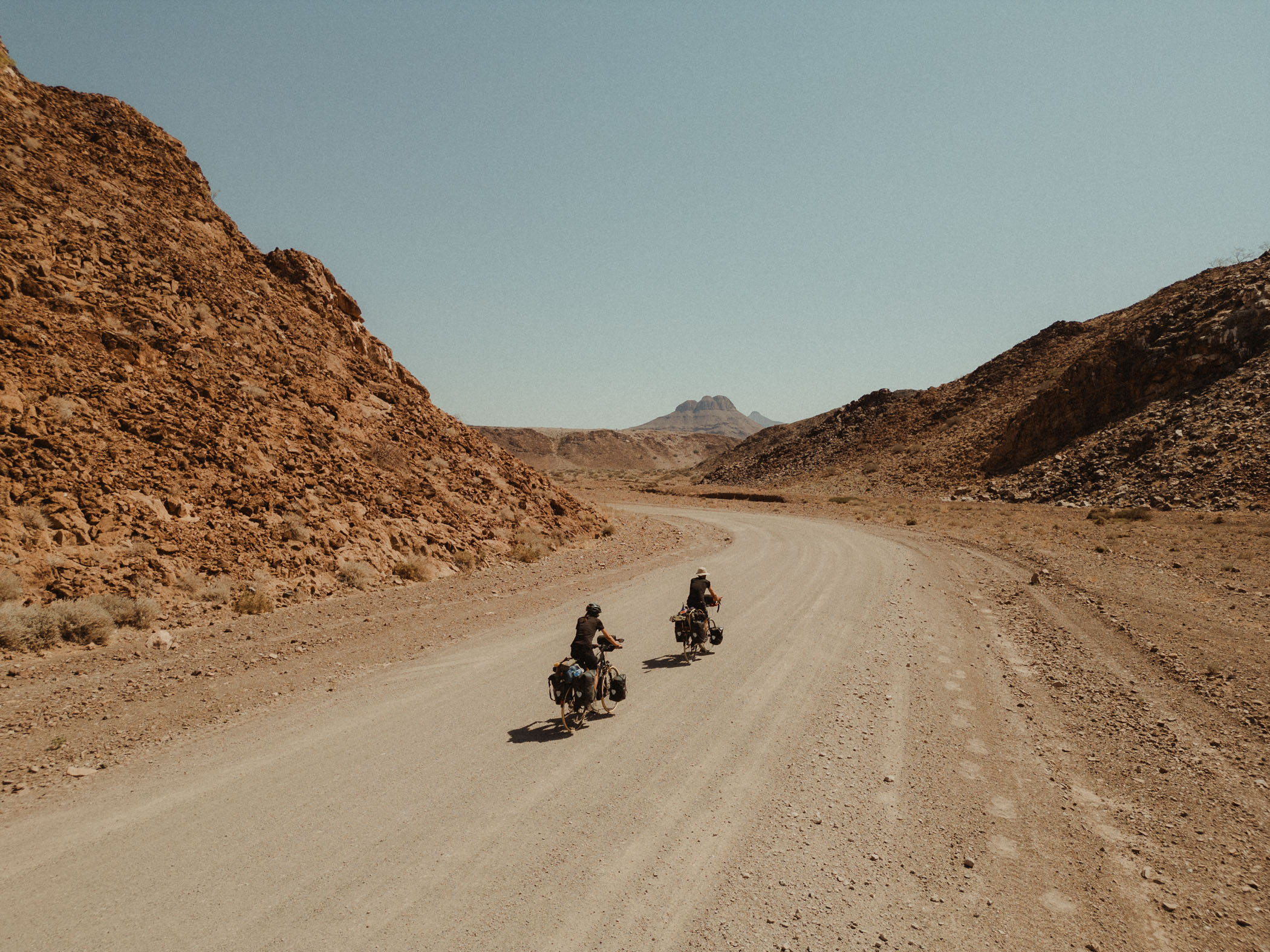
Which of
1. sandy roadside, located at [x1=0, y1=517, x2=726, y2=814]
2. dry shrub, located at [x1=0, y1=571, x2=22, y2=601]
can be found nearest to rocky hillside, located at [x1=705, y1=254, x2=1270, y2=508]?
sandy roadside, located at [x1=0, y1=517, x2=726, y2=814]

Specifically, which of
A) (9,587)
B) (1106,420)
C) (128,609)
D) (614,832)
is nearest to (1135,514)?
(1106,420)

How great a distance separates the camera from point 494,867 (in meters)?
5.16

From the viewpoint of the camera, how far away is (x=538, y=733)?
7984mm

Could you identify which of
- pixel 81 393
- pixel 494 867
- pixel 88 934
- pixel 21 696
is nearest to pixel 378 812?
pixel 494 867

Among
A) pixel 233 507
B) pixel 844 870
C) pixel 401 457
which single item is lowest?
pixel 844 870

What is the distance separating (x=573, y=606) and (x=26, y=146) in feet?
68.9

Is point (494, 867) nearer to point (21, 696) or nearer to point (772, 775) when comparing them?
point (772, 775)

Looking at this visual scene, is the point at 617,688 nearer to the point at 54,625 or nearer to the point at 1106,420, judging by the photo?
the point at 54,625

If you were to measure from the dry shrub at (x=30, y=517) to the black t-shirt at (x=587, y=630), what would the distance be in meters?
10.9

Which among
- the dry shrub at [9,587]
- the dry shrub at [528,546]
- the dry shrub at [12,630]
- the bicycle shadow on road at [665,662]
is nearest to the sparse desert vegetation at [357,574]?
the dry shrub at [528,546]

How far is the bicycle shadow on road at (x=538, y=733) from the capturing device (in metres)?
7.72

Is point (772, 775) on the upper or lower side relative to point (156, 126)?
lower

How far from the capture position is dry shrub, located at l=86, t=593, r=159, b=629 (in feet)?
36.1

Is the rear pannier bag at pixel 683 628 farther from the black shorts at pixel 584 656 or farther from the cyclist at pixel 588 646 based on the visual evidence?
the black shorts at pixel 584 656
